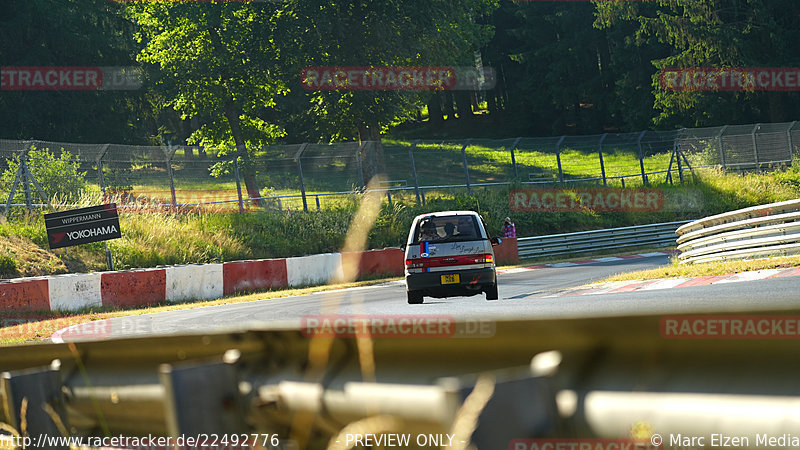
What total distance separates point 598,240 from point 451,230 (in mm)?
18779

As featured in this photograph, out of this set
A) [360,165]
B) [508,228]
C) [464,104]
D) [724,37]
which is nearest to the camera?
[508,228]

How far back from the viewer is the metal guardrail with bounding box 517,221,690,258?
1272 inches

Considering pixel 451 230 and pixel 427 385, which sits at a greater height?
pixel 427 385

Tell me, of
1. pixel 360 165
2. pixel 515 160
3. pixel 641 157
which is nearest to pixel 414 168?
pixel 360 165

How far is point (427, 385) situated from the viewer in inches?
128

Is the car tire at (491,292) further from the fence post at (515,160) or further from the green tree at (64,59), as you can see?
the green tree at (64,59)

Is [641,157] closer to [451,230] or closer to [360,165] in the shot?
[360,165]

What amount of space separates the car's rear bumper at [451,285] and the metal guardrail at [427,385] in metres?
10.7

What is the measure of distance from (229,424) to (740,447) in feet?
7.50

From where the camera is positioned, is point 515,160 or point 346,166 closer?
point 346,166

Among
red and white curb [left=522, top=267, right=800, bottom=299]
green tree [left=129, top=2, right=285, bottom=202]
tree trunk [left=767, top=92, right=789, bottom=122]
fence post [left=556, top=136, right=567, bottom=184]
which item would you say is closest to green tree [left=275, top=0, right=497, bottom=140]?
green tree [left=129, top=2, right=285, bottom=202]

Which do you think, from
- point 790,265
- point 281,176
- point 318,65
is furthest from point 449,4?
point 790,265

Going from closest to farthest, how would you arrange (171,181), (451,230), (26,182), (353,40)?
(451,230)
(26,182)
(171,181)
(353,40)

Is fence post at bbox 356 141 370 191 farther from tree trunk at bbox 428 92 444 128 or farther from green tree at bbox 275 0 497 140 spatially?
tree trunk at bbox 428 92 444 128
